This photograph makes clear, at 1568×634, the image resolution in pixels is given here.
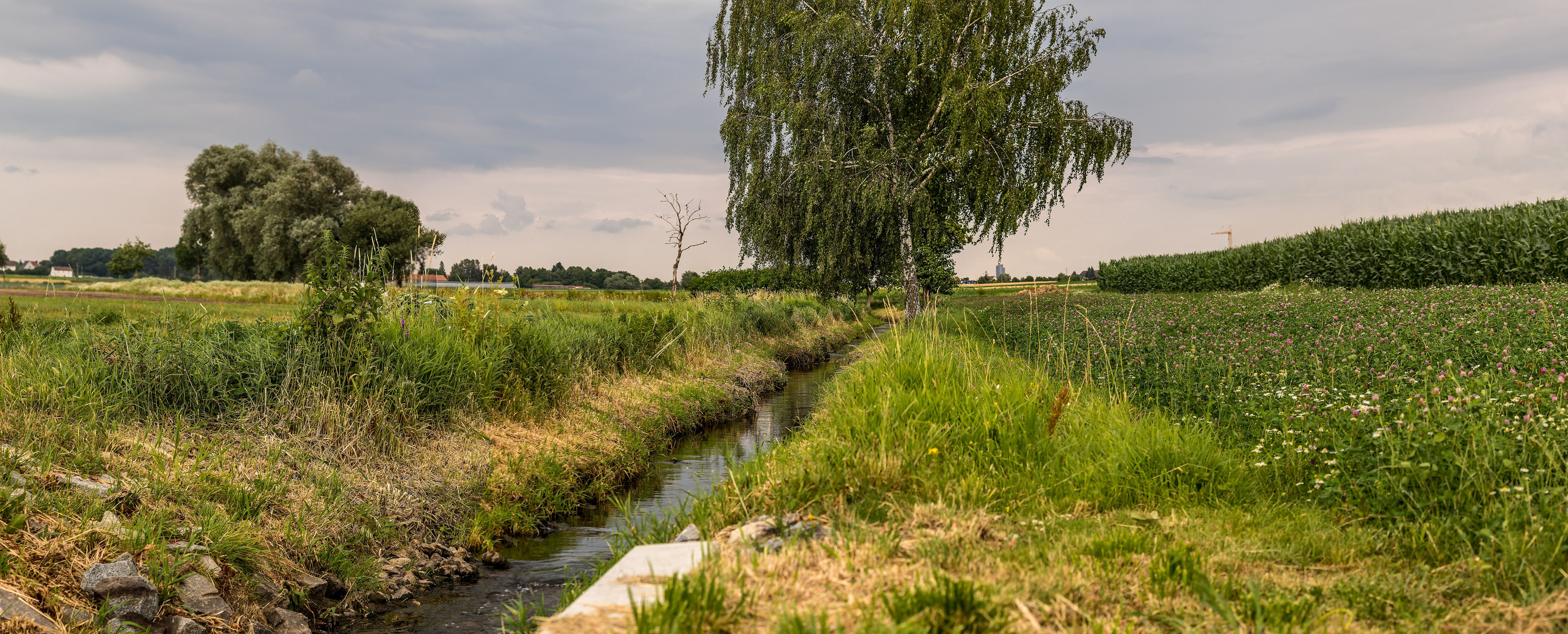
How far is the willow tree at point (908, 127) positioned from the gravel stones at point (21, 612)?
17.9 metres

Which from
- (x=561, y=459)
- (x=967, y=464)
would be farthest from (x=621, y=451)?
(x=967, y=464)

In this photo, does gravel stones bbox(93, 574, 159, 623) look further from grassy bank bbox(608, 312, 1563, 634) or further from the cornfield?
the cornfield

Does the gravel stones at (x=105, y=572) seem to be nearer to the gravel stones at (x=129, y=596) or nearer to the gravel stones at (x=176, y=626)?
the gravel stones at (x=129, y=596)

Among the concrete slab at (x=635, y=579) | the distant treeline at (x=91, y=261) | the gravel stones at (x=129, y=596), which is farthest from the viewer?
the distant treeline at (x=91, y=261)

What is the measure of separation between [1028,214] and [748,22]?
10.2 metres

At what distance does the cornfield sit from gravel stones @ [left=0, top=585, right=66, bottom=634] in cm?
2749

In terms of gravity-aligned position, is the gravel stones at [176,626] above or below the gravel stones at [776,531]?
below

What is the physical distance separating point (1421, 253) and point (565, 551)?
88.1 feet

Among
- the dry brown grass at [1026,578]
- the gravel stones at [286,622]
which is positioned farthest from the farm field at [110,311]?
the dry brown grass at [1026,578]

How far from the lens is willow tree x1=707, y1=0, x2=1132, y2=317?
66.9 ft

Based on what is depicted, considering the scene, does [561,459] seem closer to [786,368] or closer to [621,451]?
[621,451]

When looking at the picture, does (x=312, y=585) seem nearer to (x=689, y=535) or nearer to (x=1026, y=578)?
(x=689, y=535)

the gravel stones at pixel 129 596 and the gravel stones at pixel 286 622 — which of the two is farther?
the gravel stones at pixel 286 622

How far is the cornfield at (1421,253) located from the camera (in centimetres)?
2000
